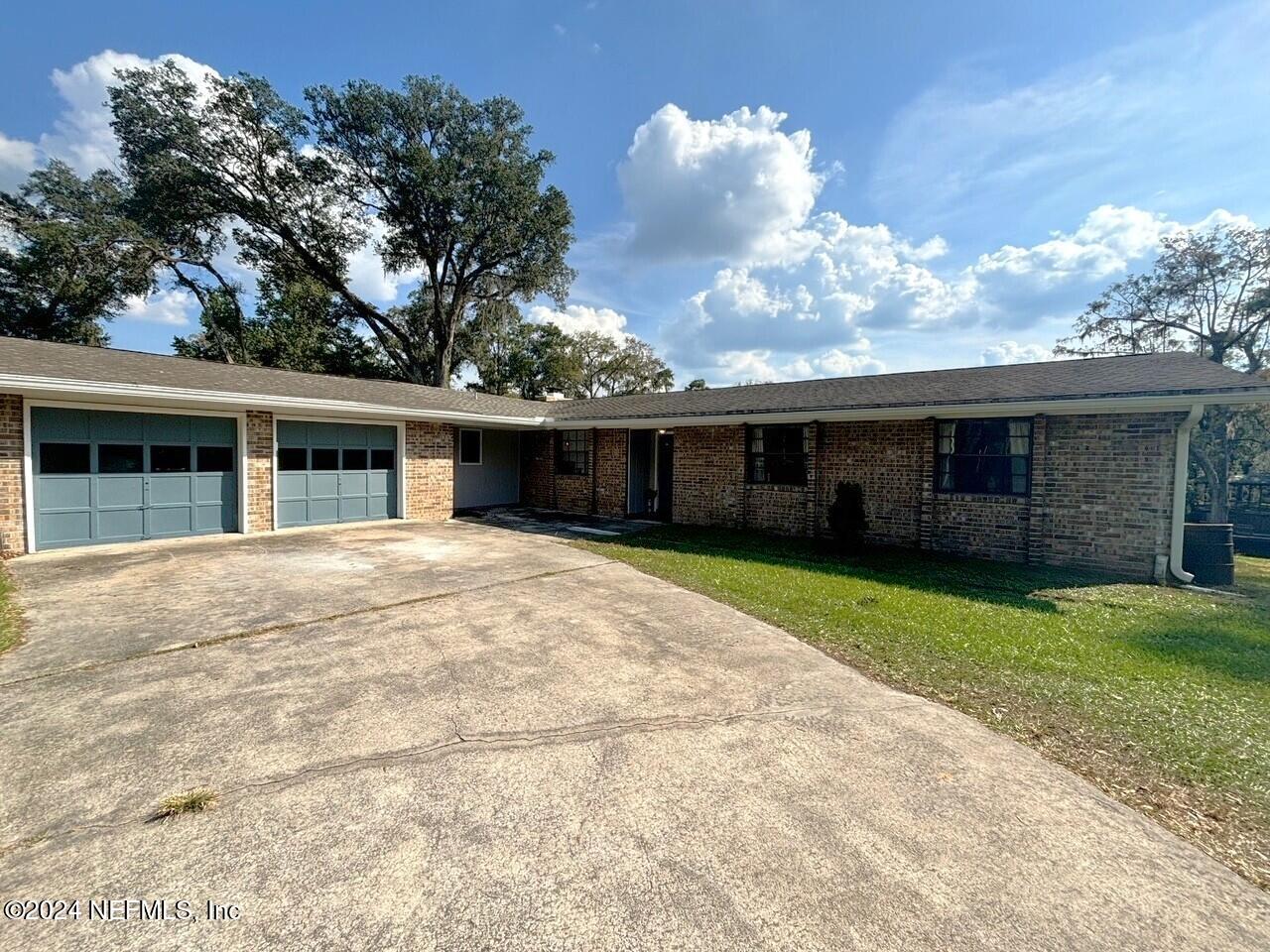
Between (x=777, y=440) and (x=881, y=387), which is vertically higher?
(x=881, y=387)

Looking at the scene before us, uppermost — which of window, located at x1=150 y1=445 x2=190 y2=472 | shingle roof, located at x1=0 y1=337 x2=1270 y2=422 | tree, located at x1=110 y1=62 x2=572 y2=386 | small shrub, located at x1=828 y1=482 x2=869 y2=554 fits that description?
tree, located at x1=110 y1=62 x2=572 y2=386

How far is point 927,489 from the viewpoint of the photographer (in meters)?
9.55

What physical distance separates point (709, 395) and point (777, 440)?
291 centimetres

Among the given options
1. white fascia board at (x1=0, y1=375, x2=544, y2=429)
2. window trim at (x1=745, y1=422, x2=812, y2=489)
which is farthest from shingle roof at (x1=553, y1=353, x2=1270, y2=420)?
white fascia board at (x1=0, y1=375, x2=544, y2=429)

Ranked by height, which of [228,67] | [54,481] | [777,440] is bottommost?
[54,481]

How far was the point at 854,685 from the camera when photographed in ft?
13.2

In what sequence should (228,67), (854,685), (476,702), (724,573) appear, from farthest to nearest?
(228,67) < (724,573) < (854,685) < (476,702)

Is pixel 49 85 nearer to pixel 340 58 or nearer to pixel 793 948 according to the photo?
pixel 340 58

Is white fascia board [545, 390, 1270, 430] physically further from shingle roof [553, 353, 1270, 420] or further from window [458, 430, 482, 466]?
window [458, 430, 482, 466]

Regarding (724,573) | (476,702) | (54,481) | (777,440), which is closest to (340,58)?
(54,481)

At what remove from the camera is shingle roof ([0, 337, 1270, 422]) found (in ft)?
24.6

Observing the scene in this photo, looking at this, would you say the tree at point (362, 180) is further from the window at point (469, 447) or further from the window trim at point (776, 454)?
the window trim at point (776, 454)

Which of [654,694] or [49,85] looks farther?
[49,85]

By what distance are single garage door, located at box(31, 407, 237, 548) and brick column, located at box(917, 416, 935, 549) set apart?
12710 mm
